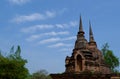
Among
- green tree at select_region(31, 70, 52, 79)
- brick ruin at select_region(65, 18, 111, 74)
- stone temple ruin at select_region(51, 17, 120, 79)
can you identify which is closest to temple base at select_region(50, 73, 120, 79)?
stone temple ruin at select_region(51, 17, 120, 79)

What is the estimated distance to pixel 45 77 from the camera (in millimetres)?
70812

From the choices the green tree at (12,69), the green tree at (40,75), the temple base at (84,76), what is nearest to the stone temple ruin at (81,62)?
the temple base at (84,76)

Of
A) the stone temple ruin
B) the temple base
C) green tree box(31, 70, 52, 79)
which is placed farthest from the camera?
green tree box(31, 70, 52, 79)

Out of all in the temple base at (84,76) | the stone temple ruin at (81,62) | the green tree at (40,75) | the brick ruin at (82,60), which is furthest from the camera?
the green tree at (40,75)

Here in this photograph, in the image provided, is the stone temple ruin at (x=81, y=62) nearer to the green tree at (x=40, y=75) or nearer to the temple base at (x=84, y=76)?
the temple base at (x=84, y=76)

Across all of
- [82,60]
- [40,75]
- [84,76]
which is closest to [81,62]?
[82,60]

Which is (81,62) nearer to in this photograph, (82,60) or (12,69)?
(82,60)

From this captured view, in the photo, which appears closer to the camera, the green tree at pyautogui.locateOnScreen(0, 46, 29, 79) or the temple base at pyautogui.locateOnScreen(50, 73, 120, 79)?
the temple base at pyautogui.locateOnScreen(50, 73, 120, 79)

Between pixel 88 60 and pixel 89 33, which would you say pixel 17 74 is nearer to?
pixel 88 60

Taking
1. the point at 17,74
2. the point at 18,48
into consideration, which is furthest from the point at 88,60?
the point at 18,48

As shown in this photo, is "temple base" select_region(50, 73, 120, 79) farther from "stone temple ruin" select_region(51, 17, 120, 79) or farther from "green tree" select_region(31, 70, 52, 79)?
"green tree" select_region(31, 70, 52, 79)

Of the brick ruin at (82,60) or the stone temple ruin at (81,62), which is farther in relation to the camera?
the brick ruin at (82,60)

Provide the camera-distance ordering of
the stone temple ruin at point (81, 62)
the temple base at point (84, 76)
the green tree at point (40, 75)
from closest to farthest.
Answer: the temple base at point (84, 76)
the stone temple ruin at point (81, 62)
the green tree at point (40, 75)

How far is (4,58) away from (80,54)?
12509mm
